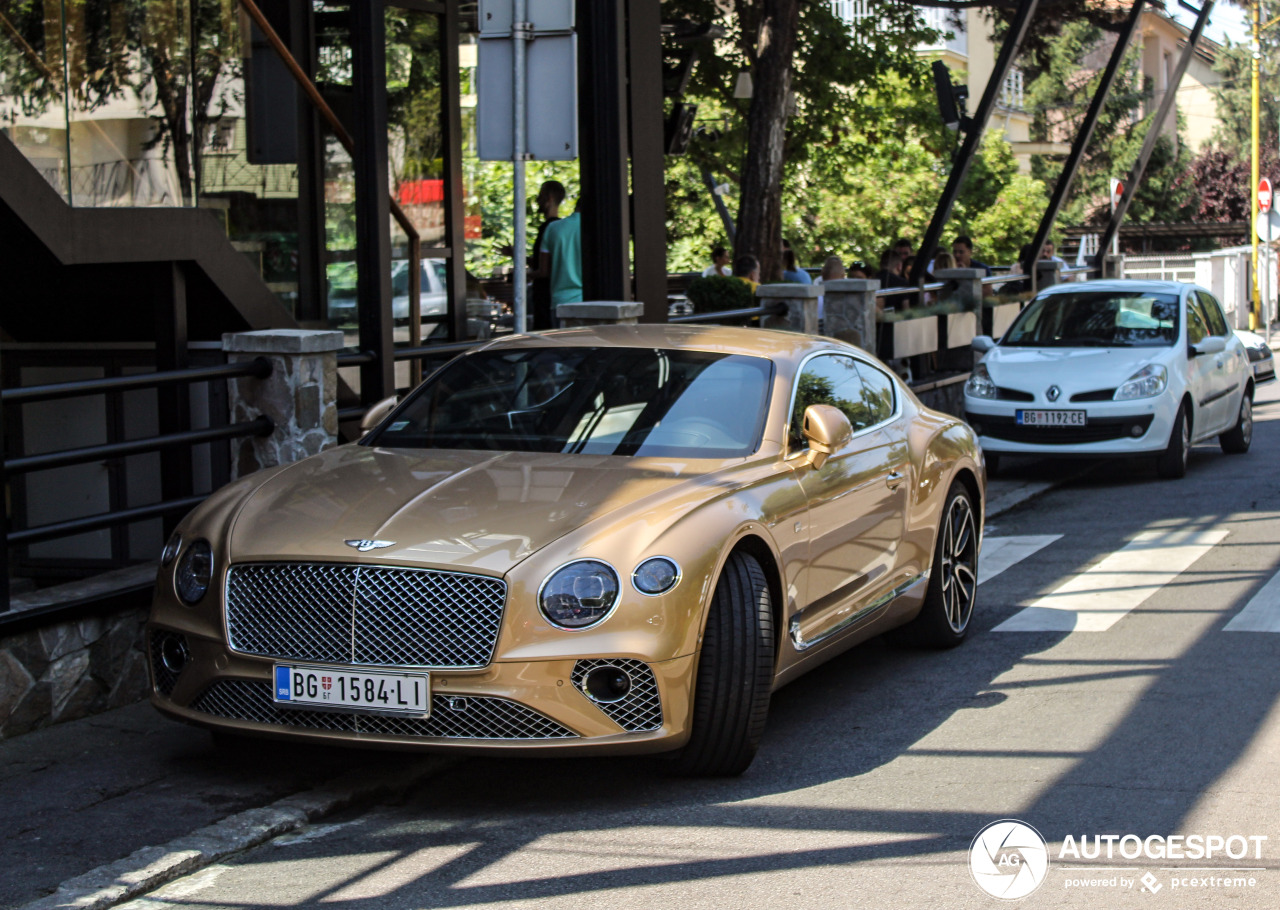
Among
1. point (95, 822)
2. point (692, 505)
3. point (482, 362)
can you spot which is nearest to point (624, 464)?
point (692, 505)

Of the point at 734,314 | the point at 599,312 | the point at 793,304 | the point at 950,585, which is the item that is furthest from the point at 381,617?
the point at 793,304

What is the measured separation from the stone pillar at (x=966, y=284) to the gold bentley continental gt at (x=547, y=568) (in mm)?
13007

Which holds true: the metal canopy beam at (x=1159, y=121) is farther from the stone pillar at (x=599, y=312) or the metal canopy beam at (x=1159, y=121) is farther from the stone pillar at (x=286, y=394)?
the stone pillar at (x=286, y=394)

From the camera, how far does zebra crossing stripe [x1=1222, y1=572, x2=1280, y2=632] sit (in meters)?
7.91

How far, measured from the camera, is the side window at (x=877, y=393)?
7227 millimetres

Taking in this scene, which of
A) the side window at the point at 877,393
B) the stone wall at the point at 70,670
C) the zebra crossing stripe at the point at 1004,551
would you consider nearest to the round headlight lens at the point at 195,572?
the stone wall at the point at 70,670

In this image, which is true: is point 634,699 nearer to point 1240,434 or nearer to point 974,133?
point 1240,434

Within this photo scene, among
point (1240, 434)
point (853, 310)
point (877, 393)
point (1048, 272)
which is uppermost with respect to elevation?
point (1048, 272)

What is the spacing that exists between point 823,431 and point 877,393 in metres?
1.35

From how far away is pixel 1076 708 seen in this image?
6457 millimetres

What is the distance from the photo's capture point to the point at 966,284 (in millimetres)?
19359

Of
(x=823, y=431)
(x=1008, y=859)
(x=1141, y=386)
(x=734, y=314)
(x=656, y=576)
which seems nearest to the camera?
(x=1008, y=859)

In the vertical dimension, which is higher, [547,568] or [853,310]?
[853,310]

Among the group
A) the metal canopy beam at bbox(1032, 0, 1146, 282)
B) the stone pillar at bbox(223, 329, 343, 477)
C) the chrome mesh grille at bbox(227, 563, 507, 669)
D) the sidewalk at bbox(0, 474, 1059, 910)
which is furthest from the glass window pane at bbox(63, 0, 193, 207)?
the metal canopy beam at bbox(1032, 0, 1146, 282)
